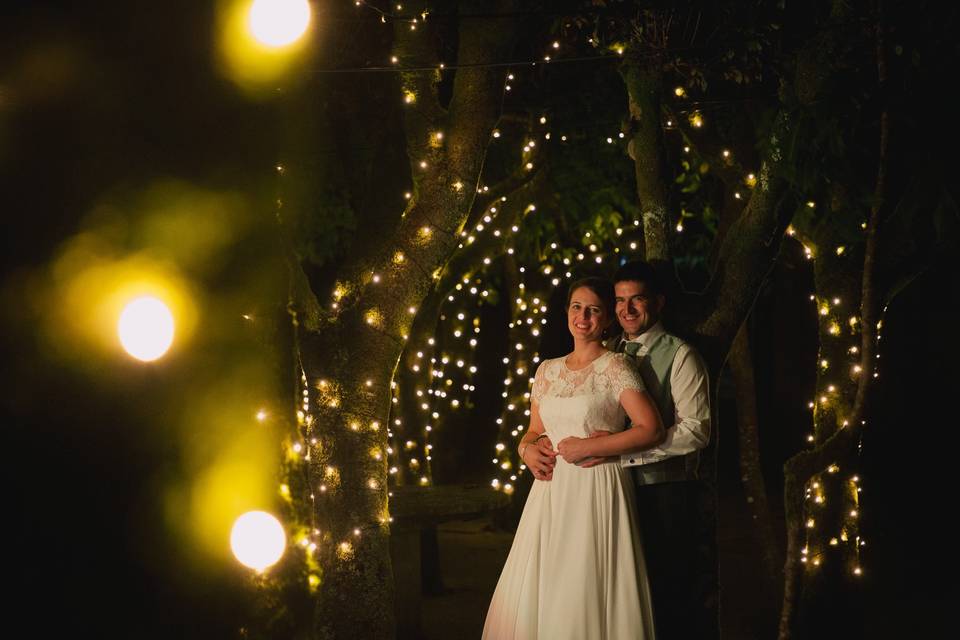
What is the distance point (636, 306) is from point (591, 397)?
555 millimetres

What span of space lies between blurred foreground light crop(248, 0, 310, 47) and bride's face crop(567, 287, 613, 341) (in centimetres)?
221

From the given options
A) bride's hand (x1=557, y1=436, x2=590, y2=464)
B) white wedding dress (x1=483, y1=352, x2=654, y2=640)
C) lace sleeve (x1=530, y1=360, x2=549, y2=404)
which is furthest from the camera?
lace sleeve (x1=530, y1=360, x2=549, y2=404)

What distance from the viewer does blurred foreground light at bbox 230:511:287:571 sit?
314 cm

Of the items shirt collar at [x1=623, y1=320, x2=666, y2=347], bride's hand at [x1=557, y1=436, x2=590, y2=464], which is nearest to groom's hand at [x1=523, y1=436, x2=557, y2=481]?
bride's hand at [x1=557, y1=436, x2=590, y2=464]

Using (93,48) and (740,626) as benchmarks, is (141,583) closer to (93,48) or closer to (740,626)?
(93,48)

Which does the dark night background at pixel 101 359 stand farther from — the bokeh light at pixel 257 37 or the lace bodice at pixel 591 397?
the lace bodice at pixel 591 397

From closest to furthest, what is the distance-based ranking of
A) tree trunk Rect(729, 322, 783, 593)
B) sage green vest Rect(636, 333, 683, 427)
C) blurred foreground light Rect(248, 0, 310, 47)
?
1. blurred foreground light Rect(248, 0, 310, 47)
2. sage green vest Rect(636, 333, 683, 427)
3. tree trunk Rect(729, 322, 783, 593)

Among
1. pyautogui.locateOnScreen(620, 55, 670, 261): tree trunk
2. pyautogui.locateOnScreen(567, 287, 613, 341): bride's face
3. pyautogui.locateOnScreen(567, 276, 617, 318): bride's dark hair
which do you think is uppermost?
pyautogui.locateOnScreen(620, 55, 670, 261): tree trunk

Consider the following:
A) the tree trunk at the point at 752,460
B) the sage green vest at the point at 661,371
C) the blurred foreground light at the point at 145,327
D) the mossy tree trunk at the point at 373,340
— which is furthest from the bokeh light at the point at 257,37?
the tree trunk at the point at 752,460

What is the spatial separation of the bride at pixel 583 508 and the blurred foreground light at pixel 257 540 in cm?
182

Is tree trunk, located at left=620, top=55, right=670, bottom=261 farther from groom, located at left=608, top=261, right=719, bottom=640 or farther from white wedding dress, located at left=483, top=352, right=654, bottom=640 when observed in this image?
white wedding dress, located at left=483, top=352, right=654, bottom=640

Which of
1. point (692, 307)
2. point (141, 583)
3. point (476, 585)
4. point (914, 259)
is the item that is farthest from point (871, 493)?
point (141, 583)

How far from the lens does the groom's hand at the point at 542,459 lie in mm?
4832

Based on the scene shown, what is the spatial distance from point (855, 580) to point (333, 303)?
4193mm
